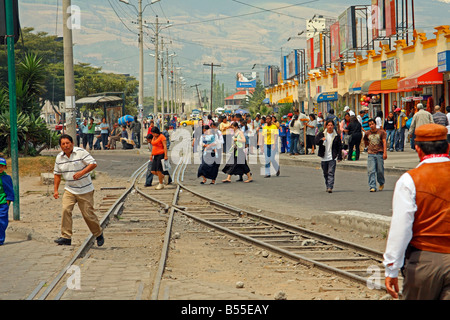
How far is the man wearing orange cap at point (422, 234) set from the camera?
4.52 meters

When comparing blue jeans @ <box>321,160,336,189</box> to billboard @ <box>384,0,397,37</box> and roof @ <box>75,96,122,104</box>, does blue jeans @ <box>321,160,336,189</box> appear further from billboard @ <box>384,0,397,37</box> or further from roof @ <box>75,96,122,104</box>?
billboard @ <box>384,0,397,37</box>

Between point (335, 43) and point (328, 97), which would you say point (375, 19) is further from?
point (335, 43)

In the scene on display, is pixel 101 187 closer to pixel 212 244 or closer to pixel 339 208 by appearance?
pixel 339 208

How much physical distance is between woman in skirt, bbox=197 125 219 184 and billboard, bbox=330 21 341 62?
38633 millimetres

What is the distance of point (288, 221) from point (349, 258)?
156 inches

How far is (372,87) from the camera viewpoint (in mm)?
39656

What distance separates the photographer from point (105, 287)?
7785mm

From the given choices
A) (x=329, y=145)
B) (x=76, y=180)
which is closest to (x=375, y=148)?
(x=329, y=145)

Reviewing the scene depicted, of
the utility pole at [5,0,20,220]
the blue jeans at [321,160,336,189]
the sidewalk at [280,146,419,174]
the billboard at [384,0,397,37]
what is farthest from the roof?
the utility pole at [5,0,20,220]

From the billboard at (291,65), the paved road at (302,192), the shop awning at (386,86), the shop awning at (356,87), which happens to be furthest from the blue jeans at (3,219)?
the billboard at (291,65)

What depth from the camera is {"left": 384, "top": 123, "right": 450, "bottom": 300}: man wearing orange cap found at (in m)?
4.52

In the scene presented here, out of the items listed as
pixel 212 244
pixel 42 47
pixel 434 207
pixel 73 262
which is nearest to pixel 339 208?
pixel 212 244

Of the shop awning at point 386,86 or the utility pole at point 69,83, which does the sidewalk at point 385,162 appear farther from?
the utility pole at point 69,83

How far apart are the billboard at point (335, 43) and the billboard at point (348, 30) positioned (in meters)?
1.45
